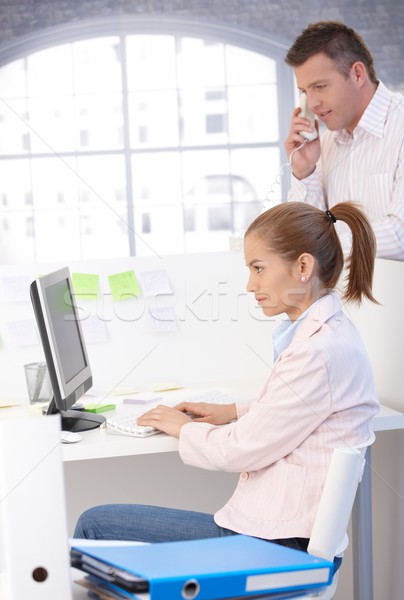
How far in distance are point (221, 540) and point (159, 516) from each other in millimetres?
502

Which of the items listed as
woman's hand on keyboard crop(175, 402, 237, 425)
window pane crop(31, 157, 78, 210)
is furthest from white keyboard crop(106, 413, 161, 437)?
window pane crop(31, 157, 78, 210)

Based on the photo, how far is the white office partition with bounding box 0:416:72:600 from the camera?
772mm

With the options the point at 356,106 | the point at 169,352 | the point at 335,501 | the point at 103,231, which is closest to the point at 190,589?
the point at 335,501

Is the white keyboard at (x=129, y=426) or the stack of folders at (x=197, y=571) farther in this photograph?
the white keyboard at (x=129, y=426)

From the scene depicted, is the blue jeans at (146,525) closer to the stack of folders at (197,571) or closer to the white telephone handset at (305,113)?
the stack of folders at (197,571)

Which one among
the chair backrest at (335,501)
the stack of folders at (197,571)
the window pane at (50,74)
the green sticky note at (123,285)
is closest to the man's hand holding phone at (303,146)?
the green sticky note at (123,285)

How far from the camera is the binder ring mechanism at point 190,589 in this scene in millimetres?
857

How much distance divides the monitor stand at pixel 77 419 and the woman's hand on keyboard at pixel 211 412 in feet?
0.71

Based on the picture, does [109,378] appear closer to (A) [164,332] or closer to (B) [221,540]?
(A) [164,332]

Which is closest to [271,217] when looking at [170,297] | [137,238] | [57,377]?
[57,377]

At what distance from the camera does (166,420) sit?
1706mm

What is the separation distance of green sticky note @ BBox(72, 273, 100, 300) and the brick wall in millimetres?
3500

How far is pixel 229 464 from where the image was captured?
1.43m

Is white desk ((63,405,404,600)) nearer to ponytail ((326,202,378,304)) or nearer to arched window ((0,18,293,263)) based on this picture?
ponytail ((326,202,378,304))
